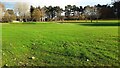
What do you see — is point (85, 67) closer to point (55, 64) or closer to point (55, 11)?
point (55, 64)

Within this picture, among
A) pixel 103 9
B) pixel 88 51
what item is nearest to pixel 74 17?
pixel 103 9

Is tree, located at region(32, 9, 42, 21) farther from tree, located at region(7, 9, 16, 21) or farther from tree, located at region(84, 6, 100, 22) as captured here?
tree, located at region(84, 6, 100, 22)

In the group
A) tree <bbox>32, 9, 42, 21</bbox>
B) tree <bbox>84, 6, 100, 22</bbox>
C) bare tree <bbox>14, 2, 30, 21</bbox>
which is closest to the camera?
bare tree <bbox>14, 2, 30, 21</bbox>

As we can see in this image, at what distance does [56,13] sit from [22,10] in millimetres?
38548

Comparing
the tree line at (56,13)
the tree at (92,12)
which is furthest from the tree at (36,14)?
the tree at (92,12)

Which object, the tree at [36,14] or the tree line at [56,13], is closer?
the tree line at [56,13]

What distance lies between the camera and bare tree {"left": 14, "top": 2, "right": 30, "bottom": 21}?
318ft

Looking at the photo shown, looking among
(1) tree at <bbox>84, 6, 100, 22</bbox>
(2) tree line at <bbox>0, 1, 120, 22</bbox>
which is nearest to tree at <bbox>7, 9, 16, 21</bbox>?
(2) tree line at <bbox>0, 1, 120, 22</bbox>

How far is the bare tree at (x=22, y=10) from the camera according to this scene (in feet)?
318

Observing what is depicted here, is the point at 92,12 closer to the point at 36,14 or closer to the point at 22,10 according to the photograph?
the point at 36,14

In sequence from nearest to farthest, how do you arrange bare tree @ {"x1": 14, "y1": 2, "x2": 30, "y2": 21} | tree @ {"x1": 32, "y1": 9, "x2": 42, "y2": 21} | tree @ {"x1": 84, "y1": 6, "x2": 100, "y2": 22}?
bare tree @ {"x1": 14, "y1": 2, "x2": 30, "y2": 21}, tree @ {"x1": 32, "y1": 9, "x2": 42, "y2": 21}, tree @ {"x1": 84, "y1": 6, "x2": 100, "y2": 22}

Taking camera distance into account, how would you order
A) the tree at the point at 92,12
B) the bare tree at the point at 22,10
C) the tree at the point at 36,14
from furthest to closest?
the tree at the point at 92,12, the tree at the point at 36,14, the bare tree at the point at 22,10

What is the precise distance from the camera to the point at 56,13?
452 feet

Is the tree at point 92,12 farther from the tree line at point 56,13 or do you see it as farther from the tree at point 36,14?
the tree at point 36,14
